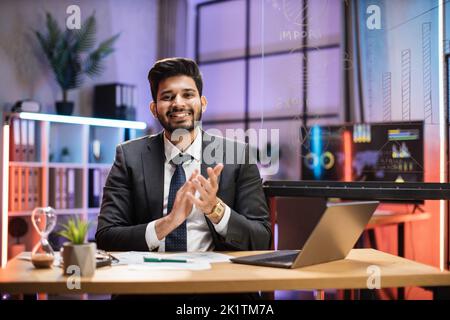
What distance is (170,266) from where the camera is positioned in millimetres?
1475

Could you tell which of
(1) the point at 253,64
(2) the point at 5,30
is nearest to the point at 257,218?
(2) the point at 5,30

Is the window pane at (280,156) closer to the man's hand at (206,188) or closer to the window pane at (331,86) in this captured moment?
the window pane at (331,86)

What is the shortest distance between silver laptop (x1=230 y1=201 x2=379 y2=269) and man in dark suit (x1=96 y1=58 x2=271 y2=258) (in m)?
0.39

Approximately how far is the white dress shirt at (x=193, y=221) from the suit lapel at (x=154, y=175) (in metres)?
0.02

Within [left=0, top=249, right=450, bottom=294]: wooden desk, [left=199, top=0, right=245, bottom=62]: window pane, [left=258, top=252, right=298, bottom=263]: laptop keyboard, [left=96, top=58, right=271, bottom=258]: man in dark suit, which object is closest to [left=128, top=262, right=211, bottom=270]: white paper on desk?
[left=0, top=249, right=450, bottom=294]: wooden desk

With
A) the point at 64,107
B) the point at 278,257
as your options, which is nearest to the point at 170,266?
the point at 278,257

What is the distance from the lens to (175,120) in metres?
2.19

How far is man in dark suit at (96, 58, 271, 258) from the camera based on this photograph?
2027mm

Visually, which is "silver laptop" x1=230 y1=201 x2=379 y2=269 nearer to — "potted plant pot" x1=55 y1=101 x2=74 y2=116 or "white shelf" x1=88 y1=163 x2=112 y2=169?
"white shelf" x1=88 y1=163 x2=112 y2=169

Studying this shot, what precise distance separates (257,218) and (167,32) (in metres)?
4.28

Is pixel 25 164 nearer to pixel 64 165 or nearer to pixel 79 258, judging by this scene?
pixel 64 165

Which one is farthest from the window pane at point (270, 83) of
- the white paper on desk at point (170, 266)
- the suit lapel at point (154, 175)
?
the white paper on desk at point (170, 266)

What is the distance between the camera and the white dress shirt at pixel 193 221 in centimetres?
191

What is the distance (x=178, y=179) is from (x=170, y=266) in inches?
26.8
